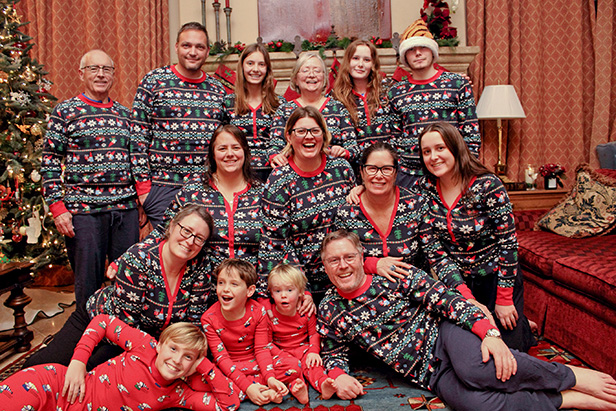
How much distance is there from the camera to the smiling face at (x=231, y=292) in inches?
78.0

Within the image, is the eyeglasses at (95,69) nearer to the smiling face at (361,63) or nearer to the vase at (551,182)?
the smiling face at (361,63)

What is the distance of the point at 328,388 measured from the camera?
186 cm

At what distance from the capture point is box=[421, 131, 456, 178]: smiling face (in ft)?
6.82

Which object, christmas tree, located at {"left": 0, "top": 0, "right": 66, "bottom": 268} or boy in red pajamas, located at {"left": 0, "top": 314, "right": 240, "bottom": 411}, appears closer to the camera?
boy in red pajamas, located at {"left": 0, "top": 314, "right": 240, "bottom": 411}

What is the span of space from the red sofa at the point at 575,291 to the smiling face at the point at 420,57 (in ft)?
4.31

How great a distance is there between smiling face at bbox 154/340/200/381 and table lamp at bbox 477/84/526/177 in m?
3.55

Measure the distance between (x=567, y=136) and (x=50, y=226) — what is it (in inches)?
196

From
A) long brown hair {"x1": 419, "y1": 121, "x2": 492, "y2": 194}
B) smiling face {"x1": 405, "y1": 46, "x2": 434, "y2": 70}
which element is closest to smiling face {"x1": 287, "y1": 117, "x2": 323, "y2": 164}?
long brown hair {"x1": 419, "y1": 121, "x2": 492, "y2": 194}

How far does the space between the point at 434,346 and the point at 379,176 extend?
784 millimetres

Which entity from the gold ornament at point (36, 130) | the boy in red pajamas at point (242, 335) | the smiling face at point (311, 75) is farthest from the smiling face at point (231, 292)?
the gold ornament at point (36, 130)

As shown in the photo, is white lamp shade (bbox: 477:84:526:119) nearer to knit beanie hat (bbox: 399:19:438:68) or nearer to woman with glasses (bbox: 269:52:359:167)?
knit beanie hat (bbox: 399:19:438:68)

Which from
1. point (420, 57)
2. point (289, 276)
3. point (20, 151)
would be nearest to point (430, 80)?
point (420, 57)

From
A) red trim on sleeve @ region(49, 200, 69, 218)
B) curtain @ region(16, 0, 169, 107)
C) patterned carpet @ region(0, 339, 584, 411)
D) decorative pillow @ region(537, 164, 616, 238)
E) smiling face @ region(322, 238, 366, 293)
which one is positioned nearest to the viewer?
patterned carpet @ region(0, 339, 584, 411)

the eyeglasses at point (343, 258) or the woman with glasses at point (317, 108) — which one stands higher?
the woman with glasses at point (317, 108)
